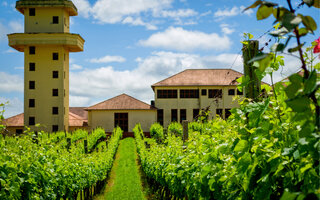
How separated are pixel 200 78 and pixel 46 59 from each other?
53.9ft

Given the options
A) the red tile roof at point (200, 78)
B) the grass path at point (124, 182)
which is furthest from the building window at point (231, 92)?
the grass path at point (124, 182)

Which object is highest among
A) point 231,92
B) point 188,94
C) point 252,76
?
point 231,92

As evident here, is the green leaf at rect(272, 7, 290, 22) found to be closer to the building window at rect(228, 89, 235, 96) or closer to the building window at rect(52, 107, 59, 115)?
the building window at rect(52, 107, 59, 115)

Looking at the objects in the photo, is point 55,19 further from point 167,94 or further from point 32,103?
point 167,94

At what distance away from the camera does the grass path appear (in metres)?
11.1

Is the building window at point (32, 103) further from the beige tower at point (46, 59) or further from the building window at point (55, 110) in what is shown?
the building window at point (55, 110)

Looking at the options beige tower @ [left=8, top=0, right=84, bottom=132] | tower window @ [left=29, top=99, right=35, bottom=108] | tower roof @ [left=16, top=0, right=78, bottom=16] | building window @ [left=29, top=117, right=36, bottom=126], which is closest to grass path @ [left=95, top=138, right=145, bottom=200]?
beige tower @ [left=8, top=0, right=84, bottom=132]

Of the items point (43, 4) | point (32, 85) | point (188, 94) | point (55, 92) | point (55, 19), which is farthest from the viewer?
point (188, 94)

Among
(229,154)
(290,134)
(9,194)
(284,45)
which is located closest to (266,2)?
(284,45)

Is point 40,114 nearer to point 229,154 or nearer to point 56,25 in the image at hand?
point 56,25

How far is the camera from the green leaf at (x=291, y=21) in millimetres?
1023

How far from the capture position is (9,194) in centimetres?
378

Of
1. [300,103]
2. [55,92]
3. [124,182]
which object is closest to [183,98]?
[55,92]

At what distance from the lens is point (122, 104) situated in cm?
3769
